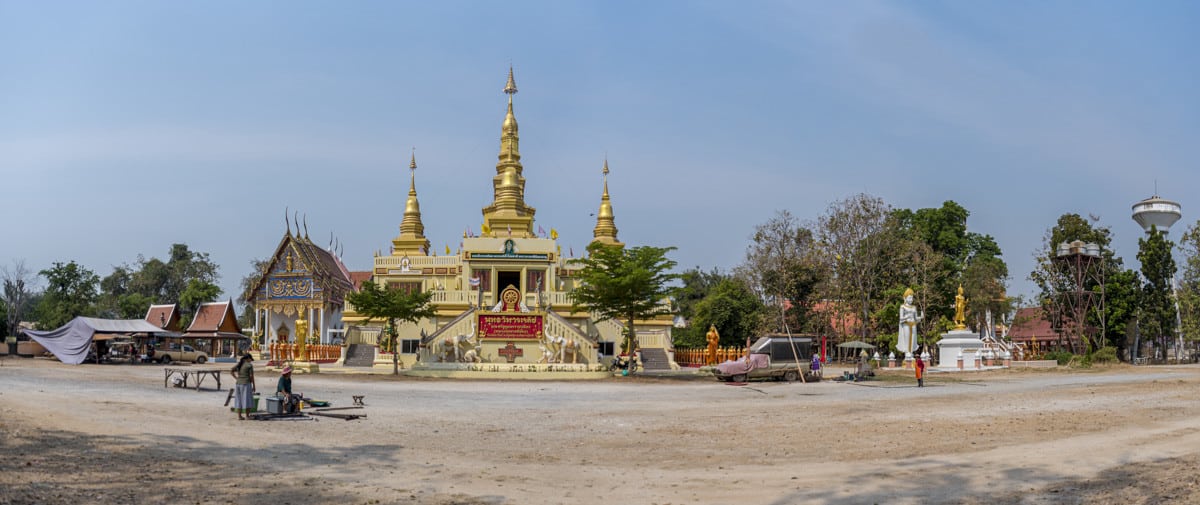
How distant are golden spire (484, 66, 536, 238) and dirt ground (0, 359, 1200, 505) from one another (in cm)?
3132

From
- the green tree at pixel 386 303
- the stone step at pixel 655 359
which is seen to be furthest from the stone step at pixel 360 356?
the stone step at pixel 655 359

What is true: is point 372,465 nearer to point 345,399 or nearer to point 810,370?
point 345,399

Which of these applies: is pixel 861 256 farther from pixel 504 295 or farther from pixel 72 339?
pixel 72 339

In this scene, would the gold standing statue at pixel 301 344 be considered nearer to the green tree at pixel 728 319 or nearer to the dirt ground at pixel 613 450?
the dirt ground at pixel 613 450

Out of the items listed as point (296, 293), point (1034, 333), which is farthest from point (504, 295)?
point (1034, 333)

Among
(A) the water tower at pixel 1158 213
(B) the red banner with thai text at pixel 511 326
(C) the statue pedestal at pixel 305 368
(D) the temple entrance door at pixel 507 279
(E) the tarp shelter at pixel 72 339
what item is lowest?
(C) the statue pedestal at pixel 305 368

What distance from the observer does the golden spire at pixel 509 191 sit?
5350cm

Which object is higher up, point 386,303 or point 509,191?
point 509,191

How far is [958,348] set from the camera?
3956 centimetres

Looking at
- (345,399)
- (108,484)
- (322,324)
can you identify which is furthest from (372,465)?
(322,324)

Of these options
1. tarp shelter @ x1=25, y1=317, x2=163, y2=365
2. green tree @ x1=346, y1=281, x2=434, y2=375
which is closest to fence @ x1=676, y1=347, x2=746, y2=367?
green tree @ x1=346, y1=281, x2=434, y2=375

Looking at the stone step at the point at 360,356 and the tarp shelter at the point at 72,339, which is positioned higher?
the tarp shelter at the point at 72,339

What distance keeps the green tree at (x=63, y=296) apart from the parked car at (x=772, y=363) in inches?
1862

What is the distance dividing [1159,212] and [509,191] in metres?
39.6
